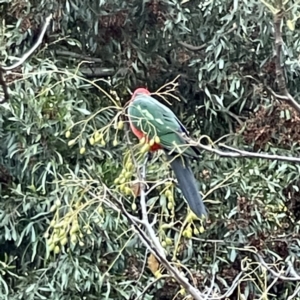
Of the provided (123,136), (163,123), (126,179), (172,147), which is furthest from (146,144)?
(123,136)

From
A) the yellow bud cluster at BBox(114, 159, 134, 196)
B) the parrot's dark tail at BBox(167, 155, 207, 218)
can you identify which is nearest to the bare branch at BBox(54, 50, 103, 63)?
the parrot's dark tail at BBox(167, 155, 207, 218)

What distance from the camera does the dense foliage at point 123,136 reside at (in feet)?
8.75

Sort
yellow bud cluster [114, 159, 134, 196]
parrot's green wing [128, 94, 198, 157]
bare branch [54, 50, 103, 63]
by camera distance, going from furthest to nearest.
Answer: bare branch [54, 50, 103, 63]
parrot's green wing [128, 94, 198, 157]
yellow bud cluster [114, 159, 134, 196]

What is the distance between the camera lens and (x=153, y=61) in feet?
9.84

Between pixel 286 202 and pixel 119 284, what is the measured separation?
69cm

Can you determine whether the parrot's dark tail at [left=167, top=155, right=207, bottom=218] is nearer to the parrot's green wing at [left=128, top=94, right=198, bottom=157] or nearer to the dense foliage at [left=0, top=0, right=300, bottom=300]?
the parrot's green wing at [left=128, top=94, right=198, bottom=157]

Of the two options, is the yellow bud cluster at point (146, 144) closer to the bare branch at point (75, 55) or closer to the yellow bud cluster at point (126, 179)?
the yellow bud cluster at point (126, 179)

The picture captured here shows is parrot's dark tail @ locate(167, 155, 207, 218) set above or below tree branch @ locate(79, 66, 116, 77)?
above

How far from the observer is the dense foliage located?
2668mm

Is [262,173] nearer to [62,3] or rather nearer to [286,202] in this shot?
[286,202]

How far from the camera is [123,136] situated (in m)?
2.74

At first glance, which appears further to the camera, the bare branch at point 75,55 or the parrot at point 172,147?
the bare branch at point 75,55

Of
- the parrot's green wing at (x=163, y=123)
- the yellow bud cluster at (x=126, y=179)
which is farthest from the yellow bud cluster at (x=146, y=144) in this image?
the parrot's green wing at (x=163, y=123)

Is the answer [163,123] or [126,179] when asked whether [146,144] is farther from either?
[163,123]
